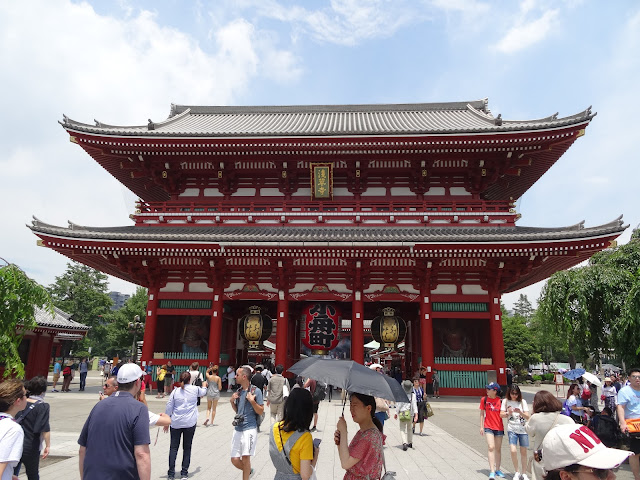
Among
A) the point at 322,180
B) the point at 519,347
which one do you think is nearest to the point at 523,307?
the point at 519,347

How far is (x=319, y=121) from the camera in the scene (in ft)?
82.1

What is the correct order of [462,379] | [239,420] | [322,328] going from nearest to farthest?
[239,420], [462,379], [322,328]

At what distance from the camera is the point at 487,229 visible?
1716 cm

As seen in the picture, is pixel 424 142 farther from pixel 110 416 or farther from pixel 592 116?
pixel 110 416

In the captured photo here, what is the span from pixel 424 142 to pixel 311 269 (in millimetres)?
7355

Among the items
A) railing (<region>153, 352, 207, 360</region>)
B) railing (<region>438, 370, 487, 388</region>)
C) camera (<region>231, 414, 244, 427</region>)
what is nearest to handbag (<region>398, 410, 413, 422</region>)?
camera (<region>231, 414, 244, 427</region>)

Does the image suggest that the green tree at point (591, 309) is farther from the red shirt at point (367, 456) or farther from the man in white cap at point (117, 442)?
the man in white cap at point (117, 442)

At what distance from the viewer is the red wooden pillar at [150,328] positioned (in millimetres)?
17156

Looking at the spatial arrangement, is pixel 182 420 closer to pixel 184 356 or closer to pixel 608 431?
pixel 608 431

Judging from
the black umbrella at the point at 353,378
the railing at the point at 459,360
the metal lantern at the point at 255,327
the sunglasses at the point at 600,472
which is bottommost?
the railing at the point at 459,360

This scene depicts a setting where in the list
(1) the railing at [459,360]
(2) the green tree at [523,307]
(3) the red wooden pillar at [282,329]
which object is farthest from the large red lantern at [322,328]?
(2) the green tree at [523,307]

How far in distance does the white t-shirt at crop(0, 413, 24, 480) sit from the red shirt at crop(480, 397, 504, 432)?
6767mm

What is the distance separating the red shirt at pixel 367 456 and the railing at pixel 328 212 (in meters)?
14.5

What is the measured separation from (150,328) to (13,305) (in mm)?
8368
